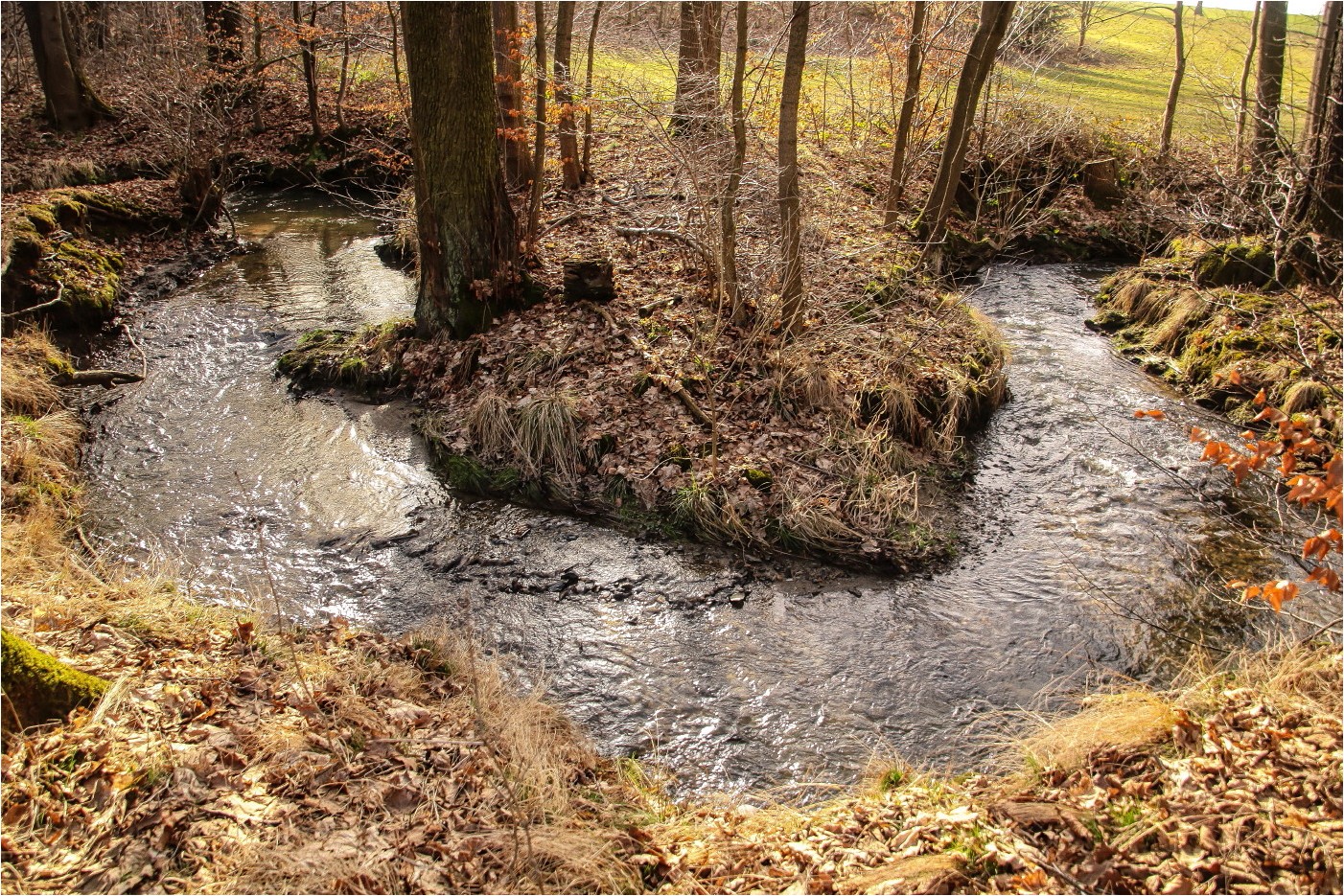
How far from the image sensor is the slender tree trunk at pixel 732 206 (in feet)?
30.7

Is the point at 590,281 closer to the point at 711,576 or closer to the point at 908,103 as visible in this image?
the point at 711,576

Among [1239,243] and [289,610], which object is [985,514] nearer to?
[289,610]

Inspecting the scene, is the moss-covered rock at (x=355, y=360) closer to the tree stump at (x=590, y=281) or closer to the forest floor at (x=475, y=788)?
the tree stump at (x=590, y=281)

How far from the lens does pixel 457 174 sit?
9.50 m

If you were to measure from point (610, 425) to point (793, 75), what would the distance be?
3950 mm

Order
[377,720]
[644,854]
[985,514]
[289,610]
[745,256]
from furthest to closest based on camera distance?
[745,256]
[985,514]
[289,610]
[377,720]
[644,854]

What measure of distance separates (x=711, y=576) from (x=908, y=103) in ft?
29.3

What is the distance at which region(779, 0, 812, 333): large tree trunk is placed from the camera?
8070 mm

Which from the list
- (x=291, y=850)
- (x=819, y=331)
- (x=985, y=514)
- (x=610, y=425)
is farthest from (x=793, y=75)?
(x=291, y=850)

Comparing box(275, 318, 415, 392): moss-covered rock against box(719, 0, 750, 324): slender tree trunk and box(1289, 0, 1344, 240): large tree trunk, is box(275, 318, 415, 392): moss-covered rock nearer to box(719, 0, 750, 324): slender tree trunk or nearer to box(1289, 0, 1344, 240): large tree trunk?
box(719, 0, 750, 324): slender tree trunk

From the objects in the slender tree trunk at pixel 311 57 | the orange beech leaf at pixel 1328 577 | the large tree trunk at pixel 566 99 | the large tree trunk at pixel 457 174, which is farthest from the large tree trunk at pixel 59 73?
the orange beech leaf at pixel 1328 577

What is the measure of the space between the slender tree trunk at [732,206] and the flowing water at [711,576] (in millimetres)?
3251

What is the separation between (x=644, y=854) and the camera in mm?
4207

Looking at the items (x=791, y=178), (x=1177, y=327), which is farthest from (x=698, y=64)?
(x=1177, y=327)
